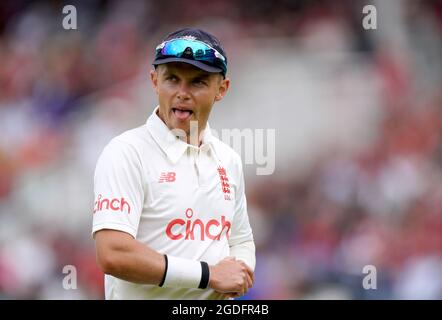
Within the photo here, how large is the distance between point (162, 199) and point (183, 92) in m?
0.36

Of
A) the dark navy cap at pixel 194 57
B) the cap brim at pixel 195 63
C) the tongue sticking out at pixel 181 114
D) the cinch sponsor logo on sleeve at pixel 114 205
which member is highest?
A: the dark navy cap at pixel 194 57

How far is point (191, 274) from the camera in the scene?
213 cm

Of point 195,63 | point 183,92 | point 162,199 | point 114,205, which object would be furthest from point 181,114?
point 114,205

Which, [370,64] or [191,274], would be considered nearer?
[191,274]

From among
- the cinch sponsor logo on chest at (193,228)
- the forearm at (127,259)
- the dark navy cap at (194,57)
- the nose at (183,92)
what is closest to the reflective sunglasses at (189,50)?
the dark navy cap at (194,57)

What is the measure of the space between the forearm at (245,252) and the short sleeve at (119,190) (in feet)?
1.65

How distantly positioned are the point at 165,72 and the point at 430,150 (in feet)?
11.5

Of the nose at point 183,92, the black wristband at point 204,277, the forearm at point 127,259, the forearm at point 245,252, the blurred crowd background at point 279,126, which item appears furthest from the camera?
the blurred crowd background at point 279,126

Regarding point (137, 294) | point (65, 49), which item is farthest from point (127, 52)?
point (137, 294)

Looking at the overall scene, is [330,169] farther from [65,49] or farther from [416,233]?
[65,49]

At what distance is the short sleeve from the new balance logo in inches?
2.9

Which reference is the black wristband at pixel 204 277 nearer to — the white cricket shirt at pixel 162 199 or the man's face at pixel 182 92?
→ the white cricket shirt at pixel 162 199

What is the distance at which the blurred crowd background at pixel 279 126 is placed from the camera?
506cm
